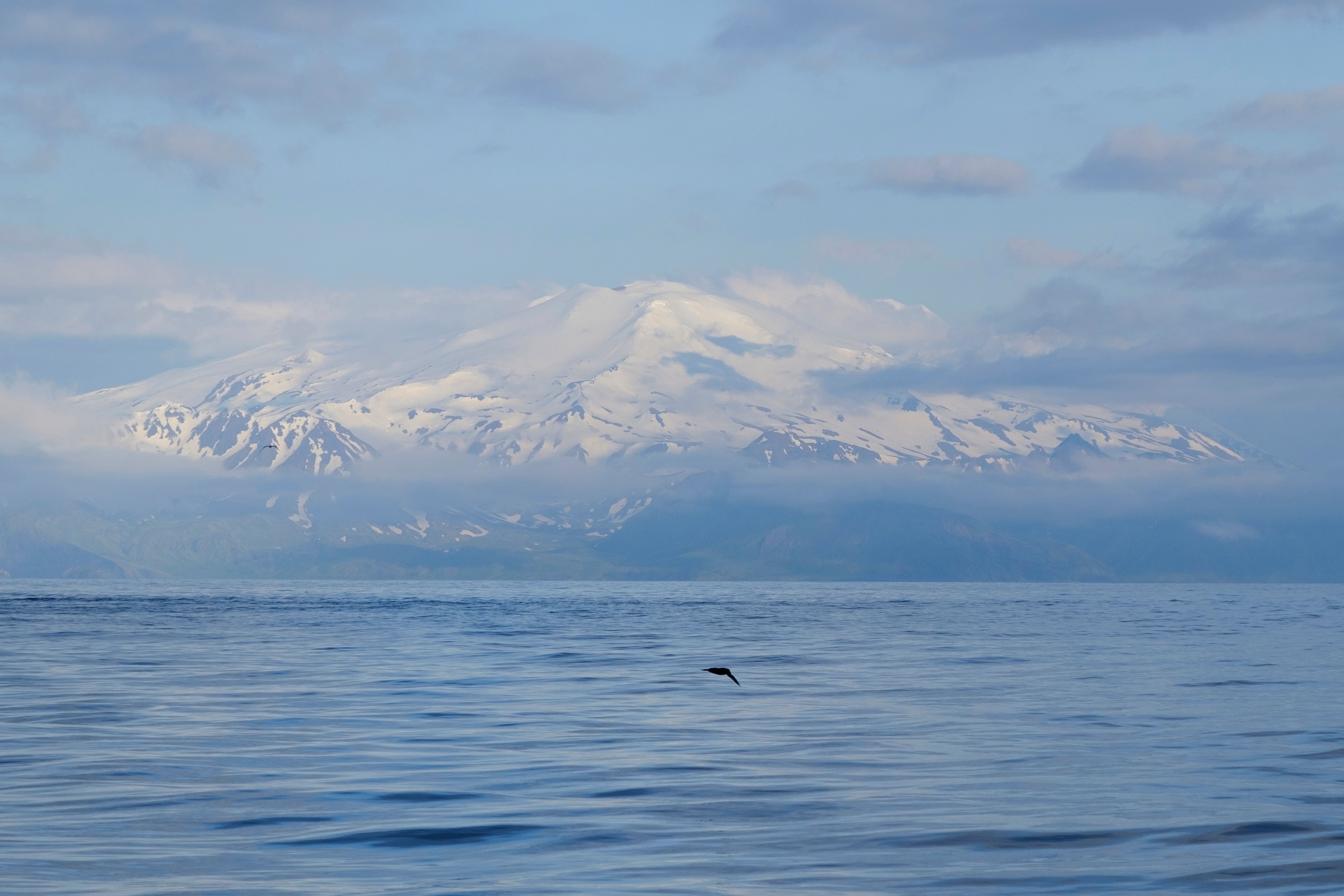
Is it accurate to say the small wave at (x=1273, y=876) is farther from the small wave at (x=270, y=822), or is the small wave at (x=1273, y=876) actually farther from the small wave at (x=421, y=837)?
the small wave at (x=270, y=822)

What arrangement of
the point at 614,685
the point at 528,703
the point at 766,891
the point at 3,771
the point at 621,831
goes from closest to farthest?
the point at 766,891, the point at 621,831, the point at 3,771, the point at 528,703, the point at 614,685

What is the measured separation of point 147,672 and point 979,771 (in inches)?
1666

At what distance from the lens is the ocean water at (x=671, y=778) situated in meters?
21.8

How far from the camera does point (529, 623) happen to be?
5305 inches

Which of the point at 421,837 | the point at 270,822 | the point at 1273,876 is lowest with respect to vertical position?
the point at 270,822

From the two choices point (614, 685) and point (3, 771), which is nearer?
point (3, 771)

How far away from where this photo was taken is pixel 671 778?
31031 mm

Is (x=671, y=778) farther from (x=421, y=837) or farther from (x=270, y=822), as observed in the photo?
(x=270, y=822)

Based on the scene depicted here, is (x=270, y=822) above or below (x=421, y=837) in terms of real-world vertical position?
below

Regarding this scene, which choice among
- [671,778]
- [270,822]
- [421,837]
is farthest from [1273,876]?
[270,822]

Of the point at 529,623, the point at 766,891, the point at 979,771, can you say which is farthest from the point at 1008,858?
the point at 529,623

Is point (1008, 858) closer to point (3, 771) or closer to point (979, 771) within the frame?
point (979, 771)

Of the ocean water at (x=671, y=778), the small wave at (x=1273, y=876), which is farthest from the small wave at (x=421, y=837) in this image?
the small wave at (x=1273, y=876)

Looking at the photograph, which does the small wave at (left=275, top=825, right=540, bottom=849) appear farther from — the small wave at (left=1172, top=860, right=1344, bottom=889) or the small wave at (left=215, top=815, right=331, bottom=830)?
the small wave at (left=1172, top=860, right=1344, bottom=889)
